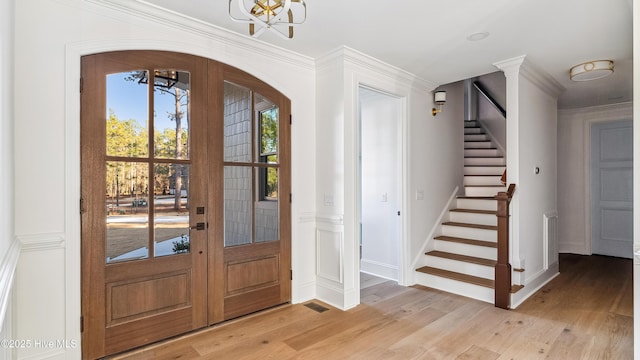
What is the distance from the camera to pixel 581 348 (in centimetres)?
259

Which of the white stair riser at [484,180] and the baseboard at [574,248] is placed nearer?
the white stair riser at [484,180]

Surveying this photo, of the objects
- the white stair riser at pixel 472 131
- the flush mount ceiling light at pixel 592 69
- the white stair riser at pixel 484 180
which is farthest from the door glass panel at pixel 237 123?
the white stair riser at pixel 472 131

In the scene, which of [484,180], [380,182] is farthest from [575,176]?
[380,182]

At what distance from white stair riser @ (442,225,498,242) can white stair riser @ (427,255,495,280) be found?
50 cm

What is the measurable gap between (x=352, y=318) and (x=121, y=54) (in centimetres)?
284

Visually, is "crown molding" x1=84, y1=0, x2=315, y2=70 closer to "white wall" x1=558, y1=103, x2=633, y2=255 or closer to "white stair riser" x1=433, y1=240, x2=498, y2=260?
"white stair riser" x1=433, y1=240, x2=498, y2=260

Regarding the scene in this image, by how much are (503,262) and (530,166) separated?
1.19 meters

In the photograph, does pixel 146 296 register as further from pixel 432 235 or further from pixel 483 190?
pixel 483 190

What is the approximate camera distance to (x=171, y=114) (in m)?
2.75

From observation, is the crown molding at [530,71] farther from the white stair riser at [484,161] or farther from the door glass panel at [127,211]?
the door glass panel at [127,211]

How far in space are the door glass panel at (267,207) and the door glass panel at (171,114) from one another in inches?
30.0

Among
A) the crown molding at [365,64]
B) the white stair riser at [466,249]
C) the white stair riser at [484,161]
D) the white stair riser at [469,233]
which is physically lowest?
the white stair riser at [466,249]

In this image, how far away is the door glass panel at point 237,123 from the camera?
10.0 feet

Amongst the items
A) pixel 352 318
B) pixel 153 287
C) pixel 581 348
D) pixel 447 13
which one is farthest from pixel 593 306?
pixel 153 287
